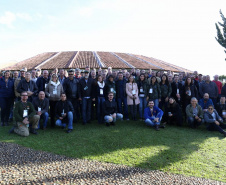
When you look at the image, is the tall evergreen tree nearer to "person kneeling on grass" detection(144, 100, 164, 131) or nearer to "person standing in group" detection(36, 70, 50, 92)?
"person kneeling on grass" detection(144, 100, 164, 131)

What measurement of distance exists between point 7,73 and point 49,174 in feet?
16.5

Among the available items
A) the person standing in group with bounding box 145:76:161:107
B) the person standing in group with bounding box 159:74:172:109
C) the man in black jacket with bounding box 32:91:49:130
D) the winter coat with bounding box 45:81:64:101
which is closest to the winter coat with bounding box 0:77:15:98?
the man in black jacket with bounding box 32:91:49:130

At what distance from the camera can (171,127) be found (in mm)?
7379

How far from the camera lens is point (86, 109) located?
7.38 metres

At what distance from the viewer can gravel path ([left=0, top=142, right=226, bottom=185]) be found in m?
3.16

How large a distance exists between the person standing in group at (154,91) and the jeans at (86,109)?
8.69ft

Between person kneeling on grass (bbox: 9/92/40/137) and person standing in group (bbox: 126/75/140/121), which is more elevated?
person standing in group (bbox: 126/75/140/121)

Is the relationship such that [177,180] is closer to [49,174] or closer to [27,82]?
[49,174]

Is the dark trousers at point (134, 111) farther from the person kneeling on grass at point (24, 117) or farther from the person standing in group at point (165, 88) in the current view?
the person kneeling on grass at point (24, 117)

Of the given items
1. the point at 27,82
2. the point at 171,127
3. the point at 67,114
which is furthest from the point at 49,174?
the point at 171,127

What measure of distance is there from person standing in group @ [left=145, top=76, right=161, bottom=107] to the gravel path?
4385 mm

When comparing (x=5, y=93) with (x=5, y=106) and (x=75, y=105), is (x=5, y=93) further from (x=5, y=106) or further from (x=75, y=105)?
(x=75, y=105)

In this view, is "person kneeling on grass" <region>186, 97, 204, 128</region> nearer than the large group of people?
No

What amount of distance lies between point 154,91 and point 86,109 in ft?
10.2
